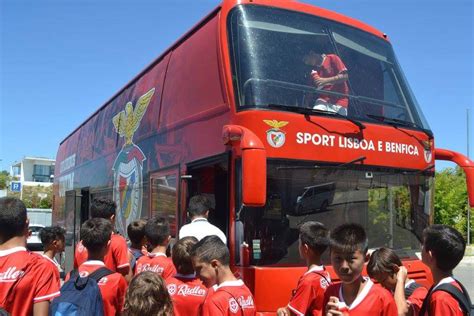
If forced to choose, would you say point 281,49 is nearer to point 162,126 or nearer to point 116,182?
point 162,126

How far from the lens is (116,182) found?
8.84 meters

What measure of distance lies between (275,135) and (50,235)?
289 cm

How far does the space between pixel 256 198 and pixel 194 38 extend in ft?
10.2

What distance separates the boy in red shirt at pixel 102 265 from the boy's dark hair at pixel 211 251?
2.38ft

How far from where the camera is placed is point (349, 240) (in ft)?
9.39

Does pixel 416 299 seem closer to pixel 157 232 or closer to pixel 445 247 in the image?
pixel 445 247

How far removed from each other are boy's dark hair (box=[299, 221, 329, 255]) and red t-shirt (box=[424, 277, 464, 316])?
98cm

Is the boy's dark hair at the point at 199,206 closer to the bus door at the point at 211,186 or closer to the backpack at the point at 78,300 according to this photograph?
the bus door at the point at 211,186

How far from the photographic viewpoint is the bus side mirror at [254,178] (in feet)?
13.5

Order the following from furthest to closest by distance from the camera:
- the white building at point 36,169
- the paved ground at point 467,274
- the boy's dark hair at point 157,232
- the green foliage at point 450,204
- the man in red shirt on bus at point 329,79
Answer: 1. the white building at point 36,169
2. the green foliage at point 450,204
3. the paved ground at point 467,274
4. the man in red shirt on bus at point 329,79
5. the boy's dark hair at point 157,232

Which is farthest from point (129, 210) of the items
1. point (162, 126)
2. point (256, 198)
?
point (256, 198)

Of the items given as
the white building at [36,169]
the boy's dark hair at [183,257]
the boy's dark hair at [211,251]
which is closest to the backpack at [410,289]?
the boy's dark hair at [211,251]

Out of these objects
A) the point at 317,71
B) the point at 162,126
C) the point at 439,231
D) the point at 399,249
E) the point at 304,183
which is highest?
the point at 317,71

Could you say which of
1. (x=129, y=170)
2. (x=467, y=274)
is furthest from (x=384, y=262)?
(x=467, y=274)
